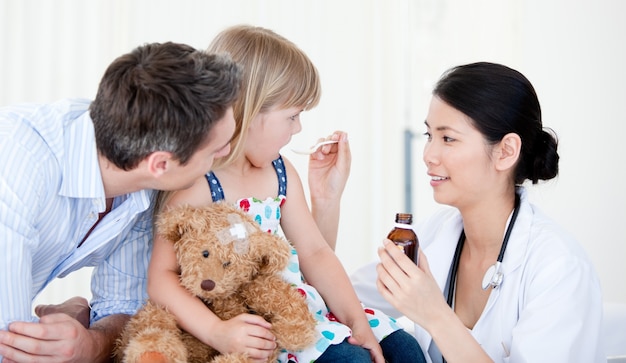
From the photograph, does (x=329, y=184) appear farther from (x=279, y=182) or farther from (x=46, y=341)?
(x=46, y=341)

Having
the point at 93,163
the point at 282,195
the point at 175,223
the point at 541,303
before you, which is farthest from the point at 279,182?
the point at 541,303

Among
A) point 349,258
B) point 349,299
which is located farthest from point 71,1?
point 349,299

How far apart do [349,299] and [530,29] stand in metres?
3.38

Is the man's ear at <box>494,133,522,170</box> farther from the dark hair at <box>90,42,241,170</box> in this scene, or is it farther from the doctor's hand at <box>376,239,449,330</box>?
the dark hair at <box>90,42,241,170</box>

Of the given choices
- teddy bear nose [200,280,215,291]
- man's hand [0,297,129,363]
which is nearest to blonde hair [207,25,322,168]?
teddy bear nose [200,280,215,291]

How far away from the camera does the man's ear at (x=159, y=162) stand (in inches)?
57.2

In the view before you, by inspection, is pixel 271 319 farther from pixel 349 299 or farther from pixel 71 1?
pixel 71 1

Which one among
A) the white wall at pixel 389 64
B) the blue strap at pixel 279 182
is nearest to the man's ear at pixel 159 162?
the blue strap at pixel 279 182

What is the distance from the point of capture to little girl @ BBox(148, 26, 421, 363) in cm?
161

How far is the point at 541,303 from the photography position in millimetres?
1688

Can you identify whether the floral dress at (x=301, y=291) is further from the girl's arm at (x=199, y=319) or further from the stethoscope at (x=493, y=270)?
the stethoscope at (x=493, y=270)

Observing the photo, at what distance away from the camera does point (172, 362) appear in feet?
4.61

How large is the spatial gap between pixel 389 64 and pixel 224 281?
347 centimetres

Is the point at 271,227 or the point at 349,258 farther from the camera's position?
the point at 349,258
